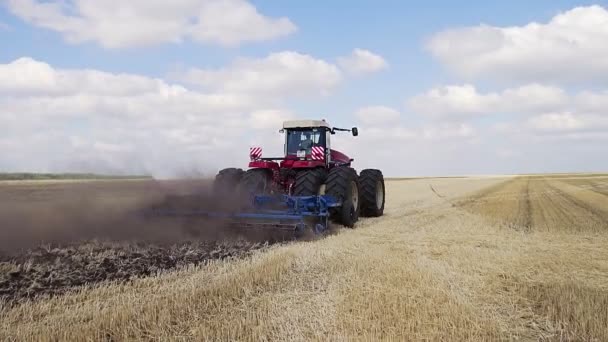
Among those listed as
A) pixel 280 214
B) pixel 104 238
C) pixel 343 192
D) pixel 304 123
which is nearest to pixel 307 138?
pixel 304 123

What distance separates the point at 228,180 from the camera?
12773 mm

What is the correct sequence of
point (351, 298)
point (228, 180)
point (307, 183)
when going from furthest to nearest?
point (228, 180)
point (307, 183)
point (351, 298)

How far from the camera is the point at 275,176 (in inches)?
511

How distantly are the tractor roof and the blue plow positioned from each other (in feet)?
8.79

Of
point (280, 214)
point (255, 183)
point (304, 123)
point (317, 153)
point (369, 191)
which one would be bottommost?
point (280, 214)

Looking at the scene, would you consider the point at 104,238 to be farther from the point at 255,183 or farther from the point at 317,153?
the point at 317,153

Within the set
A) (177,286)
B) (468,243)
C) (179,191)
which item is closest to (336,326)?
(177,286)

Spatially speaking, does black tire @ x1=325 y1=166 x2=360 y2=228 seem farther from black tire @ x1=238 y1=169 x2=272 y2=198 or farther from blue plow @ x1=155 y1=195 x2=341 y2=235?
black tire @ x1=238 y1=169 x2=272 y2=198

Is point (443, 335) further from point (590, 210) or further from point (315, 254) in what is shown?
point (590, 210)

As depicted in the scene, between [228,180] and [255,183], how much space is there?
2.51 feet

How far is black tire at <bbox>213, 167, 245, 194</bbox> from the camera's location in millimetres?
12445

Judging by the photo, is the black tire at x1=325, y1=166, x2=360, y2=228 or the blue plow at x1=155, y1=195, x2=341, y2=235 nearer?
the blue plow at x1=155, y1=195, x2=341, y2=235

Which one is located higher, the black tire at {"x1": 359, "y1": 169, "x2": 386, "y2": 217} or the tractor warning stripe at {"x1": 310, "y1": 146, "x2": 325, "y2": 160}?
the tractor warning stripe at {"x1": 310, "y1": 146, "x2": 325, "y2": 160}

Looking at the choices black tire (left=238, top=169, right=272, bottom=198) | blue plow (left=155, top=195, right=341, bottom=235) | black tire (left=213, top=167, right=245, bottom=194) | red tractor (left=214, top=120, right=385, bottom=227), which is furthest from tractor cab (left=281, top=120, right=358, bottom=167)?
blue plow (left=155, top=195, right=341, bottom=235)
